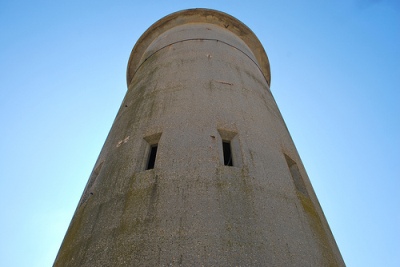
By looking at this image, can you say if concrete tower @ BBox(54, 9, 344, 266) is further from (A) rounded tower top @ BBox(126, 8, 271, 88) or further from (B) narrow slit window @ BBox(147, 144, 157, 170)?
(A) rounded tower top @ BBox(126, 8, 271, 88)

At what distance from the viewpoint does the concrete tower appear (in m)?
4.08

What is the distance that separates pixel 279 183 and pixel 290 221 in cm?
76

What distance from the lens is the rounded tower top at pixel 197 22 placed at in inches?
513

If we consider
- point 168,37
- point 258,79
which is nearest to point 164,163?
point 258,79

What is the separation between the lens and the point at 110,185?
17.7 ft

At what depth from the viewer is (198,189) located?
15.4 ft

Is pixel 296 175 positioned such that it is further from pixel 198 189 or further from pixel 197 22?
pixel 197 22

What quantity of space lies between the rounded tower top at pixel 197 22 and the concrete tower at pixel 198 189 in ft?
18.1

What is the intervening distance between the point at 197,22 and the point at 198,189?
375 inches

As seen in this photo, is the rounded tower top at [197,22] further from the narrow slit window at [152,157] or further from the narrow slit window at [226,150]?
the narrow slit window at [226,150]

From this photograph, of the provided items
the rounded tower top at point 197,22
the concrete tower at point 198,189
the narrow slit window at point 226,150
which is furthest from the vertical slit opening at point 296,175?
the rounded tower top at point 197,22

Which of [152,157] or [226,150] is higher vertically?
[226,150]

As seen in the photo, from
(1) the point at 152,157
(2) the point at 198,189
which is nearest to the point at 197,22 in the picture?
(1) the point at 152,157

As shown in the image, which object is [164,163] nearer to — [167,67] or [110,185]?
[110,185]
